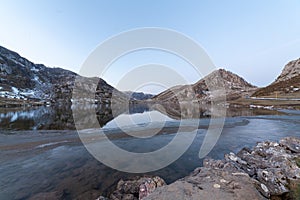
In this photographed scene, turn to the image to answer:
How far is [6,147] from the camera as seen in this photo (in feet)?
54.1

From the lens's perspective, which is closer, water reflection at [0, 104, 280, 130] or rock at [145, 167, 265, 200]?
rock at [145, 167, 265, 200]

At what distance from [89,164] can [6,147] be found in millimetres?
10410

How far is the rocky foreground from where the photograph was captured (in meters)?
5.64

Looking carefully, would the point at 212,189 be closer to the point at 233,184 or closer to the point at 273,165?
the point at 233,184

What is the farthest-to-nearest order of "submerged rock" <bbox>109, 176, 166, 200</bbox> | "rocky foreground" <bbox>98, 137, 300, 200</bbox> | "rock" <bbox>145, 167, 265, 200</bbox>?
"submerged rock" <bbox>109, 176, 166, 200</bbox> < "rocky foreground" <bbox>98, 137, 300, 200</bbox> < "rock" <bbox>145, 167, 265, 200</bbox>

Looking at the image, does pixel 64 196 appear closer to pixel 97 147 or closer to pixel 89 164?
pixel 89 164

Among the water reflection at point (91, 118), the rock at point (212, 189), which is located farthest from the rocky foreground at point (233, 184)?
the water reflection at point (91, 118)

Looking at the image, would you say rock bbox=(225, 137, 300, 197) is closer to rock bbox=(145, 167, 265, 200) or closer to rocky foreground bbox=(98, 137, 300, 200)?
rocky foreground bbox=(98, 137, 300, 200)

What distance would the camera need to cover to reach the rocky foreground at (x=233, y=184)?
564 cm

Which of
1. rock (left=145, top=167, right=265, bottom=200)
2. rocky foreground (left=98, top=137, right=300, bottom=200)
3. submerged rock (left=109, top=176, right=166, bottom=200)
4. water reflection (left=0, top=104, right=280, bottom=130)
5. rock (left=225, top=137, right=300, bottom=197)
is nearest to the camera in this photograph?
rock (left=145, top=167, right=265, bottom=200)

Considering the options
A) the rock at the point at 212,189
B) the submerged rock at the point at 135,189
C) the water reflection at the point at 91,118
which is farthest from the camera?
the water reflection at the point at 91,118

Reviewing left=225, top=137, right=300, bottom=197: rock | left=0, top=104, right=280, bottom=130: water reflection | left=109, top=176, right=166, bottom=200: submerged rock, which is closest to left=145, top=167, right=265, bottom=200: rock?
left=225, top=137, right=300, bottom=197: rock

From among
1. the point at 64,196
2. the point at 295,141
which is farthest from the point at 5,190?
the point at 295,141

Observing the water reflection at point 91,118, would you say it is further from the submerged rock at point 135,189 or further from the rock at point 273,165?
the rock at point 273,165
